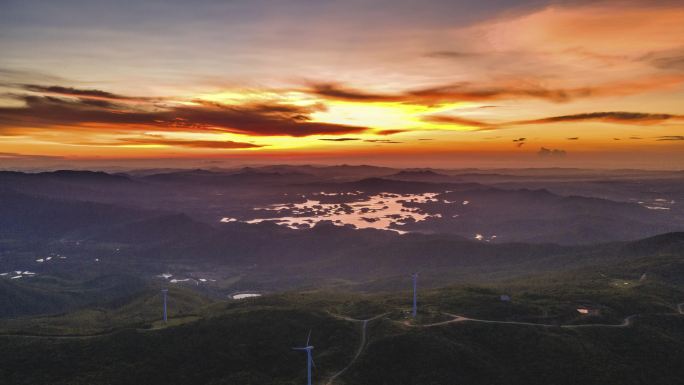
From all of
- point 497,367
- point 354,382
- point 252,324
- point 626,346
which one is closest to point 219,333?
point 252,324

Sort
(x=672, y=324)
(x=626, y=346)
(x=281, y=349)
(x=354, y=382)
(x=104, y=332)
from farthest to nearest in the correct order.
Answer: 1. (x=104, y=332)
2. (x=672, y=324)
3. (x=281, y=349)
4. (x=626, y=346)
5. (x=354, y=382)

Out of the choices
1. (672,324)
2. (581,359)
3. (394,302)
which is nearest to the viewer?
(581,359)

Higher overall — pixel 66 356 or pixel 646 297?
pixel 646 297

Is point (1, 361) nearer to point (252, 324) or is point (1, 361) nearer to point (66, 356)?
point (66, 356)

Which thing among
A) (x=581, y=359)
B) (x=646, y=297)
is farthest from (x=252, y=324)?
(x=646, y=297)

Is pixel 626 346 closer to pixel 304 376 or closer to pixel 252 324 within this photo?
pixel 304 376

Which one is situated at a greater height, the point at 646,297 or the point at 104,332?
the point at 646,297

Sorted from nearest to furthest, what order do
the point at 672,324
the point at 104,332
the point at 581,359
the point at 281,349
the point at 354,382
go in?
the point at 354,382 < the point at 581,359 < the point at 281,349 < the point at 672,324 < the point at 104,332

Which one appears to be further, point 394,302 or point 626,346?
point 394,302

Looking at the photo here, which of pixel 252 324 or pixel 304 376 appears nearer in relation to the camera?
pixel 304 376
